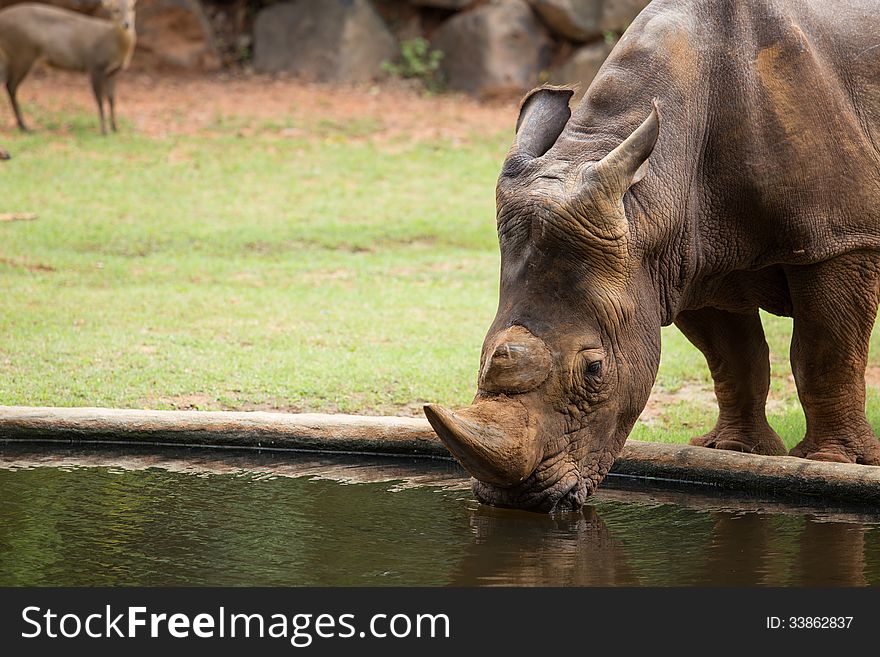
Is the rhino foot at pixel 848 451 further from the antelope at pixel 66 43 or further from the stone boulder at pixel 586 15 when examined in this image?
the stone boulder at pixel 586 15

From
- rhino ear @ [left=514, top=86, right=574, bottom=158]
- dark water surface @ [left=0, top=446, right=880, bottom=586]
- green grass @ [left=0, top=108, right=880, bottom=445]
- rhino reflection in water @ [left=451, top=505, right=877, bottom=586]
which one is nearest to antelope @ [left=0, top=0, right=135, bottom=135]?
green grass @ [left=0, top=108, right=880, bottom=445]

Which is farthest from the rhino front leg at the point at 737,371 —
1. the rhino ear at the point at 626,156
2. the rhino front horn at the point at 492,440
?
the rhino front horn at the point at 492,440

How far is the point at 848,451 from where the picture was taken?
6828 millimetres

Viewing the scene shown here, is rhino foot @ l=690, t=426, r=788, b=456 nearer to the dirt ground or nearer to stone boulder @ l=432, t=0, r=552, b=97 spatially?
the dirt ground

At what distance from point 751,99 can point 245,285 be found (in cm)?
774

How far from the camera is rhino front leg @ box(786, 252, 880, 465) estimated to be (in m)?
6.43

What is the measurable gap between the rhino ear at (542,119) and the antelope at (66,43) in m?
14.0

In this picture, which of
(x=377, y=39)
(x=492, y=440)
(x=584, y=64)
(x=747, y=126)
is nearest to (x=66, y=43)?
(x=377, y=39)

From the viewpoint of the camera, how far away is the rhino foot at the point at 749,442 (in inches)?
295

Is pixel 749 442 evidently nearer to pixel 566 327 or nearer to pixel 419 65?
pixel 566 327

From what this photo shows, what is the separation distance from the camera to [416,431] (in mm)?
7254

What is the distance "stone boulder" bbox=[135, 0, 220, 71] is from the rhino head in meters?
18.4

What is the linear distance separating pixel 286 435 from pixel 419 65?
16.7m

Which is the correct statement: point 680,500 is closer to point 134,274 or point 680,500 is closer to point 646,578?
point 646,578
